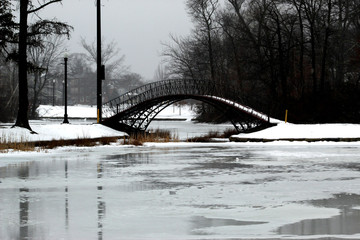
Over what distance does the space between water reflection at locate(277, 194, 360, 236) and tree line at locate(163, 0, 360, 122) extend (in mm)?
26707

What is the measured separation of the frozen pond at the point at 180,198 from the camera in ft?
30.2

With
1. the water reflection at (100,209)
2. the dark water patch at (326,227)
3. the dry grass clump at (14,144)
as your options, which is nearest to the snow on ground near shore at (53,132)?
the dry grass clump at (14,144)

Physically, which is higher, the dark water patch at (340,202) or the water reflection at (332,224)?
the dark water patch at (340,202)

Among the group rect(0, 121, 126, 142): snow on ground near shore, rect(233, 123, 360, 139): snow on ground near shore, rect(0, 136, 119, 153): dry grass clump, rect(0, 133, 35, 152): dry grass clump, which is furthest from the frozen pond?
rect(233, 123, 360, 139): snow on ground near shore

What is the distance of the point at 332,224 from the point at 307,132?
24253mm

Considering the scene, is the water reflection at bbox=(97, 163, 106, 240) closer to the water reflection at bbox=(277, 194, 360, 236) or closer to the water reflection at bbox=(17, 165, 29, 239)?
the water reflection at bbox=(17, 165, 29, 239)

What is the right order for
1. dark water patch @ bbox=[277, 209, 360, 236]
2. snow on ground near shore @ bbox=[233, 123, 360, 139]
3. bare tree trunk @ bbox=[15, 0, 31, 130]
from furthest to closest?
snow on ground near shore @ bbox=[233, 123, 360, 139], bare tree trunk @ bbox=[15, 0, 31, 130], dark water patch @ bbox=[277, 209, 360, 236]

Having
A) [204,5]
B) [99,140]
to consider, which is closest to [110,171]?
[99,140]

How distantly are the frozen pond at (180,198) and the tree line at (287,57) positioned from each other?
20.0 metres

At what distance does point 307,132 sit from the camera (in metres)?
33.5

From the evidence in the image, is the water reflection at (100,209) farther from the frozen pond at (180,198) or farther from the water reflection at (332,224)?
the water reflection at (332,224)

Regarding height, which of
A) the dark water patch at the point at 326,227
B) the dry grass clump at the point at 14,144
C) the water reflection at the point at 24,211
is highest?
the dry grass clump at the point at 14,144

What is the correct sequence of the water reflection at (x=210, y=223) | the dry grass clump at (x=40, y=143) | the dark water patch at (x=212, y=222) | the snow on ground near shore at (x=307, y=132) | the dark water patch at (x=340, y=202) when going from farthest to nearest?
the snow on ground near shore at (x=307, y=132)
the dry grass clump at (x=40, y=143)
the dark water patch at (x=340, y=202)
the dark water patch at (x=212, y=222)
the water reflection at (x=210, y=223)

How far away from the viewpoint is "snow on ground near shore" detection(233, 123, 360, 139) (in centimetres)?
3297
